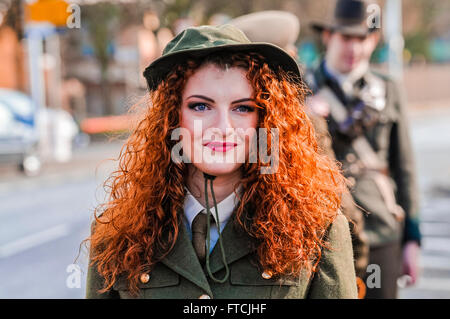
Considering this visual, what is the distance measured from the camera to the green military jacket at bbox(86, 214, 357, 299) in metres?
1.64

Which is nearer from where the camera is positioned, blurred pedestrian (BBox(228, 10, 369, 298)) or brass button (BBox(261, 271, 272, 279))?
brass button (BBox(261, 271, 272, 279))

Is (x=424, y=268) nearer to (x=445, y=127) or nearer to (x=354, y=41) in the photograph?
(x=354, y=41)

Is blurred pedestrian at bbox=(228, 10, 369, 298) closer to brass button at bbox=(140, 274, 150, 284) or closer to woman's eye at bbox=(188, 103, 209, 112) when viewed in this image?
woman's eye at bbox=(188, 103, 209, 112)

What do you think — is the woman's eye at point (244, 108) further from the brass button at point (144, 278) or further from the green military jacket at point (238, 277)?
the brass button at point (144, 278)

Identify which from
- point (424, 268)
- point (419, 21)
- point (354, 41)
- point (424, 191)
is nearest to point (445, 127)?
point (419, 21)

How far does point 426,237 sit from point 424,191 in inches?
143

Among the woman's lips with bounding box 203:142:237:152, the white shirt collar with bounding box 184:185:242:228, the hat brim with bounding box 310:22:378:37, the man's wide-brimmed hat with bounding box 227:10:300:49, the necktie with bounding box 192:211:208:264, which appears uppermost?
the hat brim with bounding box 310:22:378:37

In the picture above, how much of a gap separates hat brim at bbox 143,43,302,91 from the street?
328 mm

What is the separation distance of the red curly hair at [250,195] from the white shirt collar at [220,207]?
0.09ft

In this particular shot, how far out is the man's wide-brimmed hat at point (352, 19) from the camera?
116 inches

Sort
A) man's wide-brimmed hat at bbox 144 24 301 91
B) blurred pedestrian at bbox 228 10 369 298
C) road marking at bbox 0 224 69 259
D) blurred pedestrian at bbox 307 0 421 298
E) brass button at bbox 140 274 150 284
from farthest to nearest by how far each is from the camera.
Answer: road marking at bbox 0 224 69 259 < blurred pedestrian at bbox 307 0 421 298 < blurred pedestrian at bbox 228 10 369 298 < brass button at bbox 140 274 150 284 < man's wide-brimmed hat at bbox 144 24 301 91

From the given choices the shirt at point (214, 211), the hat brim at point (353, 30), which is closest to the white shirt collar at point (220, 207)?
the shirt at point (214, 211)

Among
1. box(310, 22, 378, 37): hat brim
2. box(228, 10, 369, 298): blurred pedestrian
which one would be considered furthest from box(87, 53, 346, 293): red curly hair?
box(310, 22, 378, 37): hat brim

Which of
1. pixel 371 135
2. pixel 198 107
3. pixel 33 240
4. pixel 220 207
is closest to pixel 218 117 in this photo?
pixel 198 107
